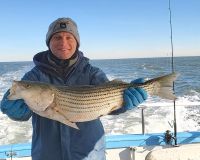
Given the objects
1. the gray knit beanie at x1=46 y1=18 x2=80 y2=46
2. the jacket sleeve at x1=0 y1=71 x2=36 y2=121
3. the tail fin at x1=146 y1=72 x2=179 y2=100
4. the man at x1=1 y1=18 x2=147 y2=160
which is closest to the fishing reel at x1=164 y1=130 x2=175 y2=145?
the tail fin at x1=146 y1=72 x2=179 y2=100

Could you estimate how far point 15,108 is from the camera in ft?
9.32

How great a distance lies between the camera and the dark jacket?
2928 mm

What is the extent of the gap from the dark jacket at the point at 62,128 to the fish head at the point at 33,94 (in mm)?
89

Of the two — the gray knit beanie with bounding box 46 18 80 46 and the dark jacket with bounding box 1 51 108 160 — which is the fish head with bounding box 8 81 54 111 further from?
the gray knit beanie with bounding box 46 18 80 46

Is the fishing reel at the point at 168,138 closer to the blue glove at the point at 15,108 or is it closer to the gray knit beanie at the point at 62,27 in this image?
the gray knit beanie at the point at 62,27

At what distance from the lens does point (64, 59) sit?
3053 mm

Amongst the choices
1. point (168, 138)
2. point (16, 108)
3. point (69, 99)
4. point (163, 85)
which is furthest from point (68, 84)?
point (168, 138)

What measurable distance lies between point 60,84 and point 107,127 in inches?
259

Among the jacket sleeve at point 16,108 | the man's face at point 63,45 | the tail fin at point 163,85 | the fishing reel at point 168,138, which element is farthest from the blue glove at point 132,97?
the fishing reel at point 168,138

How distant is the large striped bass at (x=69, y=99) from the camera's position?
2.77 metres

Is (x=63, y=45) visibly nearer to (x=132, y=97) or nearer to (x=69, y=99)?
(x=69, y=99)

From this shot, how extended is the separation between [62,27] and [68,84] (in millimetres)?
486

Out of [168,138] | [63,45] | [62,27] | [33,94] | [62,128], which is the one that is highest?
[62,27]

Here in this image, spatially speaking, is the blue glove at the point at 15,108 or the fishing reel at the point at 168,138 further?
the fishing reel at the point at 168,138
